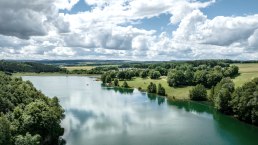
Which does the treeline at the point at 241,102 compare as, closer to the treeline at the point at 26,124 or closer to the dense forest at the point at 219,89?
the dense forest at the point at 219,89

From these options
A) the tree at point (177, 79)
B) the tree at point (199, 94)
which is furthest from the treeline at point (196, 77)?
the tree at point (199, 94)

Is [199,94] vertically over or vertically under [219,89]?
under

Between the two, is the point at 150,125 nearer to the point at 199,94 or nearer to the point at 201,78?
the point at 199,94

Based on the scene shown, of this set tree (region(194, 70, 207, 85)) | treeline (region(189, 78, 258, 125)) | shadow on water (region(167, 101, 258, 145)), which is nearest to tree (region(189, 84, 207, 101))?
shadow on water (region(167, 101, 258, 145))

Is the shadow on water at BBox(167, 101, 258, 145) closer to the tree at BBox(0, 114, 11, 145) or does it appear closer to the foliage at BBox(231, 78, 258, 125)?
the foliage at BBox(231, 78, 258, 125)

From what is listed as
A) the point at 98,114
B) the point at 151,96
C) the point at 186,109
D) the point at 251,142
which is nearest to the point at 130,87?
the point at 151,96

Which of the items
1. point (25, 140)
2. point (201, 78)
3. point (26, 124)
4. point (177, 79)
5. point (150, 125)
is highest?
point (201, 78)

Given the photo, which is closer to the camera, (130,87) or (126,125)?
(126,125)

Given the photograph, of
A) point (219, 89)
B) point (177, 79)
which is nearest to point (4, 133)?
point (219, 89)

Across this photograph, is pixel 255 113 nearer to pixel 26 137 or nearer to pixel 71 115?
pixel 71 115
